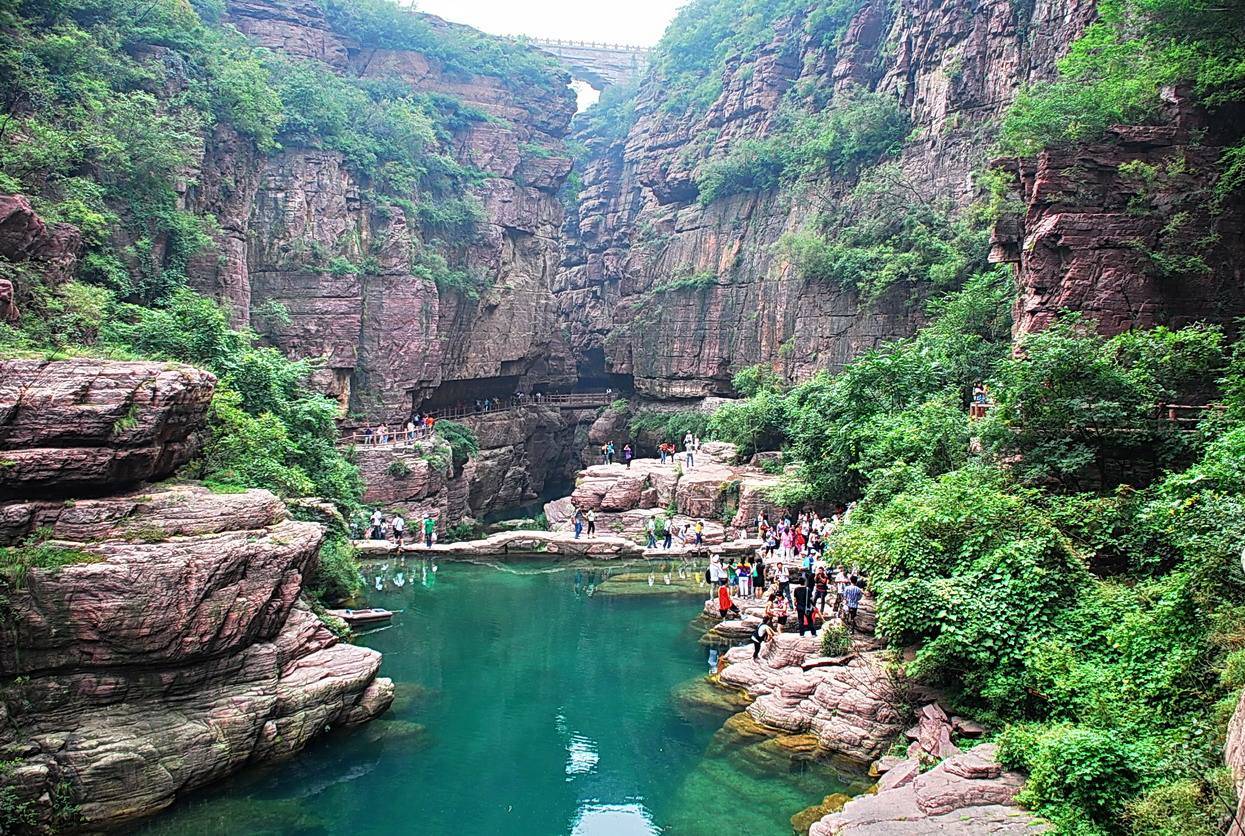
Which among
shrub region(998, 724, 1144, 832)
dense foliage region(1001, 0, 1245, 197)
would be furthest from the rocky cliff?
dense foliage region(1001, 0, 1245, 197)

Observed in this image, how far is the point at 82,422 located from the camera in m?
9.40

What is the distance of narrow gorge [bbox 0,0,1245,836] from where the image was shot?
8.58m

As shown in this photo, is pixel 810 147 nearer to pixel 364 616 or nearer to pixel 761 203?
pixel 761 203

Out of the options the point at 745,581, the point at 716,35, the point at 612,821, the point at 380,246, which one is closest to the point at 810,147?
the point at 716,35

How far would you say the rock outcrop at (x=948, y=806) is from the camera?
6.99 meters

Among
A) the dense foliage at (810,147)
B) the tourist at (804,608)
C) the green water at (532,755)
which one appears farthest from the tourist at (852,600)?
the dense foliage at (810,147)

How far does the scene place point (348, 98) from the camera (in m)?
32.8

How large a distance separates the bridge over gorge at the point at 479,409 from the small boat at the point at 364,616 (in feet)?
36.6

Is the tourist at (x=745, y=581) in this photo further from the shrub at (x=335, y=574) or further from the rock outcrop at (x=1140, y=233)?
the shrub at (x=335, y=574)

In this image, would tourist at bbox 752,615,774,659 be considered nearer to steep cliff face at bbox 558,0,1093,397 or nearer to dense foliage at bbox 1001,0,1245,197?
dense foliage at bbox 1001,0,1245,197

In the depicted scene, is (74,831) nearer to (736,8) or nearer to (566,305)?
(566,305)

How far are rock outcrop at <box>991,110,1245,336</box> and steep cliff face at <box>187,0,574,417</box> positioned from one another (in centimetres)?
2213

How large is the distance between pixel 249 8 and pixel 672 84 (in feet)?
70.9

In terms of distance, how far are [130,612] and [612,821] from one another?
569cm
